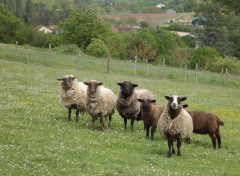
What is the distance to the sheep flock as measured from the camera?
56.9 ft

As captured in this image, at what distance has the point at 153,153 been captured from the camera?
17094mm

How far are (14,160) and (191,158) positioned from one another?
605 centimetres

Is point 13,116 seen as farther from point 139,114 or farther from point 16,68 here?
point 16,68

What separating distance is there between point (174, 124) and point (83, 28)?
7219cm

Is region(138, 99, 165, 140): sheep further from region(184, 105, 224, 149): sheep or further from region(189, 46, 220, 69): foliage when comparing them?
region(189, 46, 220, 69): foliage

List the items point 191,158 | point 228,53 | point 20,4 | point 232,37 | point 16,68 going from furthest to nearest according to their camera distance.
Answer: point 20,4 < point 232,37 < point 228,53 < point 16,68 < point 191,158

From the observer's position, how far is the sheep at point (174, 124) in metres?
17.2

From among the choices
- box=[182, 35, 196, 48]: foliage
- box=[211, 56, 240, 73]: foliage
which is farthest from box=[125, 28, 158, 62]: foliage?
box=[182, 35, 196, 48]: foliage

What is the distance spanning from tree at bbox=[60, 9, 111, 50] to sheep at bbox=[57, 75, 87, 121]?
2596 inches

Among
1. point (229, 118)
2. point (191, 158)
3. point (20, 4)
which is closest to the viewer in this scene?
point (191, 158)

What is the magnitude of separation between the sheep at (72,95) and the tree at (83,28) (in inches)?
2596

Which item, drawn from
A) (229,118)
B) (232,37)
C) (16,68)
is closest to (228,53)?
(232,37)

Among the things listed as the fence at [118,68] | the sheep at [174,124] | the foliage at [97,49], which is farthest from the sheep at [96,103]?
the foliage at [97,49]

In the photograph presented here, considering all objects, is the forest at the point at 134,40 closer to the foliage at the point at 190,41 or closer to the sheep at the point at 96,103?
the foliage at the point at 190,41
